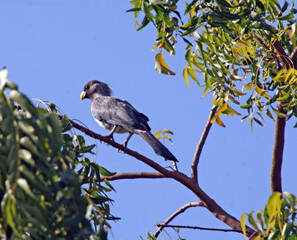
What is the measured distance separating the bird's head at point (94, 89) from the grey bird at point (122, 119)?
11.4 inches

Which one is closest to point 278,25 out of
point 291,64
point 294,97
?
point 291,64

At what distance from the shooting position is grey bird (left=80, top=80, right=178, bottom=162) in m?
5.72

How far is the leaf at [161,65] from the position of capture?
14.0 ft

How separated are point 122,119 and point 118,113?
0.83 feet

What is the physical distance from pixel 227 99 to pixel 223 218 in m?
1.22

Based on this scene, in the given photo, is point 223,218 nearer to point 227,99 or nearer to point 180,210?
point 180,210

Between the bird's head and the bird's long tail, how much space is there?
289 cm

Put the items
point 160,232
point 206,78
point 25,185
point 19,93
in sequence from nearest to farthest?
1. point 25,185
2. point 19,93
3. point 206,78
4. point 160,232

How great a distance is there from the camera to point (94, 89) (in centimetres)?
898

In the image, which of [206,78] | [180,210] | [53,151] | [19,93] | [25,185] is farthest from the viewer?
[180,210]

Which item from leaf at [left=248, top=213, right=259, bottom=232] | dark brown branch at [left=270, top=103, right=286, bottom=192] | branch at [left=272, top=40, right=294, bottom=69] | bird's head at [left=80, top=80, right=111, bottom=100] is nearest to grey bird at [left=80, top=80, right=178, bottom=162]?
bird's head at [left=80, top=80, right=111, bottom=100]

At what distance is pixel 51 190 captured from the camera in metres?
2.11

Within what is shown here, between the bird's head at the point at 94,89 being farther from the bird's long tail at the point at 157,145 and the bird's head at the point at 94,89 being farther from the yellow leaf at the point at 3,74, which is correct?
the yellow leaf at the point at 3,74

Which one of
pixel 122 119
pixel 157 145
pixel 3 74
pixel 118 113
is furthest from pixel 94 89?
pixel 3 74
